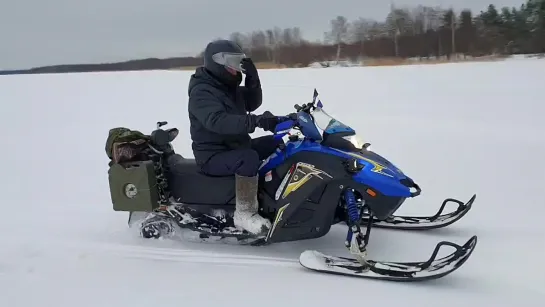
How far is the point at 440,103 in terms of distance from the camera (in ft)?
38.2

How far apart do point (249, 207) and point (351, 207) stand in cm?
79

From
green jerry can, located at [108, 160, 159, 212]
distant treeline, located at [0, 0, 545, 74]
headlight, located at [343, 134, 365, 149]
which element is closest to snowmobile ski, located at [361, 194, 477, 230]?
headlight, located at [343, 134, 365, 149]

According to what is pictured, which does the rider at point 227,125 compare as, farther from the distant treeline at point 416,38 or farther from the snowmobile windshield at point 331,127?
the distant treeline at point 416,38

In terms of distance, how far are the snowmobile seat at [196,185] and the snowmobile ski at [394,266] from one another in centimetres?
84

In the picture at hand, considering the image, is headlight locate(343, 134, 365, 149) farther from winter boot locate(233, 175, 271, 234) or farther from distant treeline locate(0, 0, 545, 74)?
distant treeline locate(0, 0, 545, 74)

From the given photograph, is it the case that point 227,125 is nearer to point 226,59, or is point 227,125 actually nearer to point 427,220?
point 226,59

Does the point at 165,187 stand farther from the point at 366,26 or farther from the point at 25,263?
the point at 366,26

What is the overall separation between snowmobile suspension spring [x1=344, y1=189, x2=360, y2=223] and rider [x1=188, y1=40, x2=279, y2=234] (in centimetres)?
64

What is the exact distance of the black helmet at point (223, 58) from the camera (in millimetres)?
4047

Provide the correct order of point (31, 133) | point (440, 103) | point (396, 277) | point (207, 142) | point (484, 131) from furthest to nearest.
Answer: point (440, 103), point (31, 133), point (484, 131), point (207, 142), point (396, 277)

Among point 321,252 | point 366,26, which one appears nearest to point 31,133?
point 321,252

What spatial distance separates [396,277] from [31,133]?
8.73 meters

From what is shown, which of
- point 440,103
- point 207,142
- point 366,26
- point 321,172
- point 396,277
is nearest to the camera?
point 396,277

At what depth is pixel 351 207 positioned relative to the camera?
3678mm
